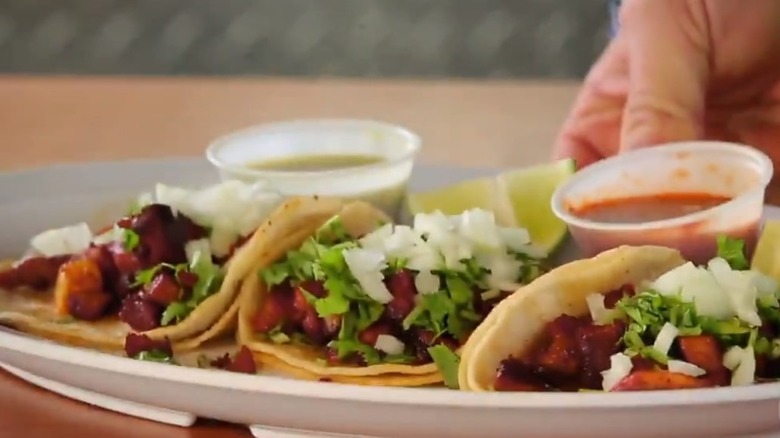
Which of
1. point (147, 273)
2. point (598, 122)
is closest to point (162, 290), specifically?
point (147, 273)

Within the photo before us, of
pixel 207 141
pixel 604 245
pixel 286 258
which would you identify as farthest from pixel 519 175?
pixel 207 141

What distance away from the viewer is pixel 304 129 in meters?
2.20

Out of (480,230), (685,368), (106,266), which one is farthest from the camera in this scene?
(106,266)

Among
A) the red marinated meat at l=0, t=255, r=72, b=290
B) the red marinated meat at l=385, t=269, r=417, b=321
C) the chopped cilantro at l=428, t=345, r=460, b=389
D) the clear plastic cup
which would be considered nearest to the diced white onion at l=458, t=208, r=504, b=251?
the red marinated meat at l=385, t=269, r=417, b=321

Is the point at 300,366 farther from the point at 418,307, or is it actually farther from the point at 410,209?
the point at 410,209

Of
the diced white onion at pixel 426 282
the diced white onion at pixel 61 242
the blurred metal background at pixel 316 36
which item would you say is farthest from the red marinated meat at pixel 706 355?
the blurred metal background at pixel 316 36

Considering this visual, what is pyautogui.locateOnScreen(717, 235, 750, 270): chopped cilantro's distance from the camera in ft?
4.82

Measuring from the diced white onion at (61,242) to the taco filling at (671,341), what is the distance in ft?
2.68

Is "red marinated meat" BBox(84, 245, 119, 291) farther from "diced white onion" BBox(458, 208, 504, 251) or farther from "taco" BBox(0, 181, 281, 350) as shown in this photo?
"diced white onion" BBox(458, 208, 504, 251)

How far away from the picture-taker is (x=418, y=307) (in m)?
1.55

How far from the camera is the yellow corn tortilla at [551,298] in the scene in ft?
4.60

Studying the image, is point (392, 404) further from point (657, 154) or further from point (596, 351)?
point (657, 154)

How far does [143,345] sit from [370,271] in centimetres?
33

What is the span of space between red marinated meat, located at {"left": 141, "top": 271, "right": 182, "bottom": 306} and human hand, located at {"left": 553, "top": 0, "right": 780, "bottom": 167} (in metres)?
0.82
